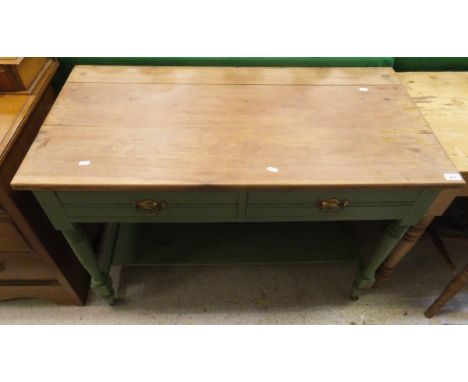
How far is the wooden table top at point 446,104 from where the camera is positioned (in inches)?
39.5

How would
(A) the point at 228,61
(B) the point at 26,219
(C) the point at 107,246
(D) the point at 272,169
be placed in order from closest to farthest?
(D) the point at 272,169 → (B) the point at 26,219 → (A) the point at 228,61 → (C) the point at 107,246

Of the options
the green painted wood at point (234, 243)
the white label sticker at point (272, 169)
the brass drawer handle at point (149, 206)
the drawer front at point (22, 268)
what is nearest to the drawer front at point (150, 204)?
the brass drawer handle at point (149, 206)

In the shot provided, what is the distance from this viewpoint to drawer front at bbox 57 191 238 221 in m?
0.86

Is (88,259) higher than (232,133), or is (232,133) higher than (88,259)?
(232,133)

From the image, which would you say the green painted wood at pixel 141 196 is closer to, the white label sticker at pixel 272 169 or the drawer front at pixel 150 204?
the drawer front at pixel 150 204

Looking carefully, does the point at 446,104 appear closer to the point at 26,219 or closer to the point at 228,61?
the point at 228,61

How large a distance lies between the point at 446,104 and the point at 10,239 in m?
1.52

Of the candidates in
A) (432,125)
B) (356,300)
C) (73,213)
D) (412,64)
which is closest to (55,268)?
(73,213)

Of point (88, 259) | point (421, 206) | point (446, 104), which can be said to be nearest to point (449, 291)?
point (421, 206)

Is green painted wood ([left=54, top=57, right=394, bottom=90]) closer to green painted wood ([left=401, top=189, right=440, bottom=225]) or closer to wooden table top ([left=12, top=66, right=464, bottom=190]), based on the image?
wooden table top ([left=12, top=66, right=464, bottom=190])

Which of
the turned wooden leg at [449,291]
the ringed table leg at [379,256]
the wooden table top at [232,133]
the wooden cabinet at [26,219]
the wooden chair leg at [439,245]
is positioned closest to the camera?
the wooden table top at [232,133]

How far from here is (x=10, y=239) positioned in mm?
1033

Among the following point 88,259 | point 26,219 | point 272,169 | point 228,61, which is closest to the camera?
point 272,169

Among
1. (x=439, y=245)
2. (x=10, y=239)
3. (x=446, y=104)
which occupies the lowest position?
(x=439, y=245)
